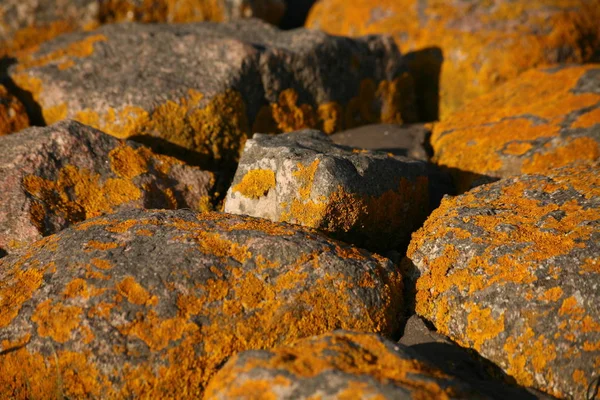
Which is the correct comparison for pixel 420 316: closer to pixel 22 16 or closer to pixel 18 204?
pixel 18 204

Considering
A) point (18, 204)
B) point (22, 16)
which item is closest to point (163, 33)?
point (22, 16)

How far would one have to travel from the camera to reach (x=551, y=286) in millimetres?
3174

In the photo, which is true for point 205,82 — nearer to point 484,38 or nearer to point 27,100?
point 27,100

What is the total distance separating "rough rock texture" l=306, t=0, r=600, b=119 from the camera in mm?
7055

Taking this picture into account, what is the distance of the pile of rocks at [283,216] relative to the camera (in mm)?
2857

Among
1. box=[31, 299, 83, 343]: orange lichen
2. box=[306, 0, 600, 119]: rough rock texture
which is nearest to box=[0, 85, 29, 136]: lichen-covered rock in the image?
box=[31, 299, 83, 343]: orange lichen

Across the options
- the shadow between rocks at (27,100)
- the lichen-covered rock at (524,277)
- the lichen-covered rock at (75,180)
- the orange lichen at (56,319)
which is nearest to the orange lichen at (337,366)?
the lichen-covered rock at (524,277)

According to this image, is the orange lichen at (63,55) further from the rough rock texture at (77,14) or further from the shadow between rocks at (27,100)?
the rough rock texture at (77,14)

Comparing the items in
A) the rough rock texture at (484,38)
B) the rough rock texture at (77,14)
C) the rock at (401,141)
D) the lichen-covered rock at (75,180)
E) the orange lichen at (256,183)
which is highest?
the rough rock texture at (484,38)

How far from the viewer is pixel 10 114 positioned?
5.11 meters

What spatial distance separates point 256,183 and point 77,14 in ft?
13.2

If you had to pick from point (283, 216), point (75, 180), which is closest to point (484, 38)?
point (283, 216)

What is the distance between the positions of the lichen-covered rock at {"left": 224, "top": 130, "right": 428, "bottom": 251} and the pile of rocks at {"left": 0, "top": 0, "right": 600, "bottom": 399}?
18 millimetres

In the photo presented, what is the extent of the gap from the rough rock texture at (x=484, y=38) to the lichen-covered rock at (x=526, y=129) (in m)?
0.79
